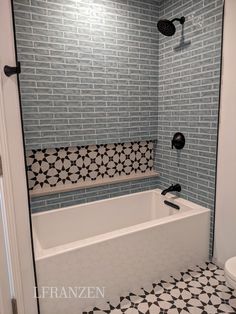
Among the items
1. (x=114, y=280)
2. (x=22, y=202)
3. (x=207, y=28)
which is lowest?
(x=114, y=280)

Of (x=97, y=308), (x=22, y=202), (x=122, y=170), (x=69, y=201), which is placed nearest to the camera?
(x=22, y=202)

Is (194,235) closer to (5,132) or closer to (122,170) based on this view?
→ (122,170)

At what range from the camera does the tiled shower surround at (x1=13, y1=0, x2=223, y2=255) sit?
2.07 metres

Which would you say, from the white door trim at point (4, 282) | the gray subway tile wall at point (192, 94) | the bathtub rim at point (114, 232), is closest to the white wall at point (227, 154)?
the gray subway tile wall at point (192, 94)

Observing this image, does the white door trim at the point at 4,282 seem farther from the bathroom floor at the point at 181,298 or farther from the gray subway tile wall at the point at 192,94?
the gray subway tile wall at the point at 192,94

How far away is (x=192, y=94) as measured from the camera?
2299 mm

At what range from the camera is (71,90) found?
2252mm

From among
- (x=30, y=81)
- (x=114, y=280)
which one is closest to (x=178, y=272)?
(x=114, y=280)

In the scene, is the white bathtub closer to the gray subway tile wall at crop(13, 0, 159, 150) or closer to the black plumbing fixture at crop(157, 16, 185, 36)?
the gray subway tile wall at crop(13, 0, 159, 150)

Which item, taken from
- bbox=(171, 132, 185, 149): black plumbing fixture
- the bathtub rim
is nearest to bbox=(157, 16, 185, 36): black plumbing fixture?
bbox=(171, 132, 185, 149): black plumbing fixture

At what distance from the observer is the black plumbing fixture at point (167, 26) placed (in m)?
2.20

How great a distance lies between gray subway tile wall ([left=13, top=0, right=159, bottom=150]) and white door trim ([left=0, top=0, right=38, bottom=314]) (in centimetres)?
91

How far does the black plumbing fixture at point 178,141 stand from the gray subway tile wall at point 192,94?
0.05 m

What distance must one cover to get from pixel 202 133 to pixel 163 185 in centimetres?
88
